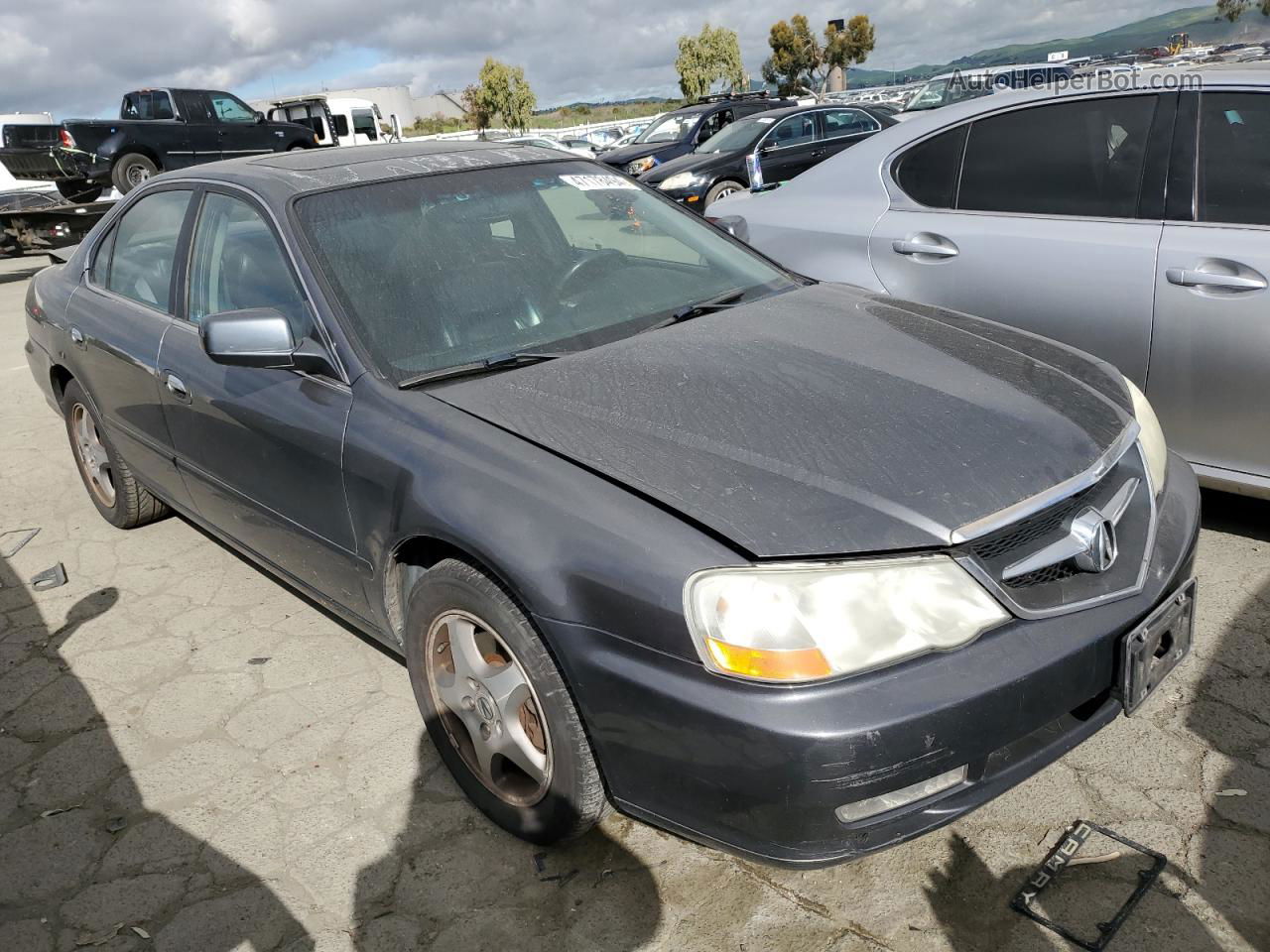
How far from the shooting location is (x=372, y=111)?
1312 inches

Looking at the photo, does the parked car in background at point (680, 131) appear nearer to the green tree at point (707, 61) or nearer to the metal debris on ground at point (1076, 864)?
the metal debris on ground at point (1076, 864)

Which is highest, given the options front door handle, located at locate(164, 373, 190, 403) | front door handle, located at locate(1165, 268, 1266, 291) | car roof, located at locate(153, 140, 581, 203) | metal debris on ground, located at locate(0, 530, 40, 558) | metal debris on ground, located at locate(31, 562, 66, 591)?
car roof, located at locate(153, 140, 581, 203)

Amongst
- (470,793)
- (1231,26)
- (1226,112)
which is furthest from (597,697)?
(1231,26)

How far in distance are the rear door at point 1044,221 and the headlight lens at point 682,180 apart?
8.93 meters

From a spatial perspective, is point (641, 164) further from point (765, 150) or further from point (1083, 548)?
point (1083, 548)

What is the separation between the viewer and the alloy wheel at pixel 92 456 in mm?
4457

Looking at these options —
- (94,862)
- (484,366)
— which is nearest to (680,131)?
(484,366)

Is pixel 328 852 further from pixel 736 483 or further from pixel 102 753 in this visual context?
pixel 736 483

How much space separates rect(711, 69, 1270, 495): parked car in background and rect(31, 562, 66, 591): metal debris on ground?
3406mm

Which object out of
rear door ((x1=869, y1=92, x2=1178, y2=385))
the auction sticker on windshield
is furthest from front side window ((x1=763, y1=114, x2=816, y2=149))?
the auction sticker on windshield

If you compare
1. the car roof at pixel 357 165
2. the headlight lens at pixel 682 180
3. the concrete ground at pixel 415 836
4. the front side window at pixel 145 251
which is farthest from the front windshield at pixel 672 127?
the concrete ground at pixel 415 836

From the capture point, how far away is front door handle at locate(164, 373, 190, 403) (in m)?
3.25

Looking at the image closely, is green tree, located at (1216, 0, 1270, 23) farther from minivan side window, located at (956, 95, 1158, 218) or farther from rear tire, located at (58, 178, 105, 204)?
minivan side window, located at (956, 95, 1158, 218)

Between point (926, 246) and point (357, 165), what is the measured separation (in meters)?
2.17
